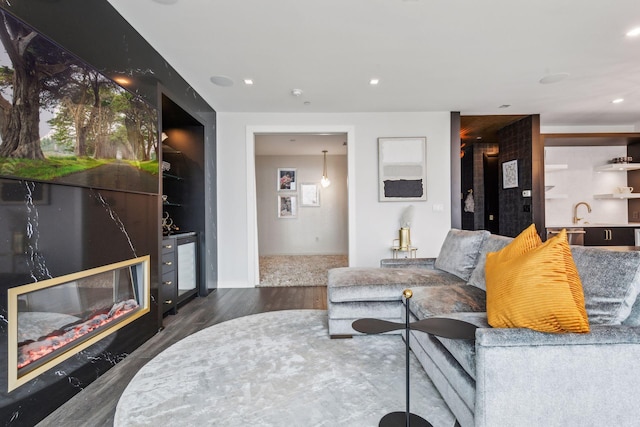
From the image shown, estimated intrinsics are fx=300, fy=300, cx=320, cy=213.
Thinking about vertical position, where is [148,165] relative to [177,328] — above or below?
above

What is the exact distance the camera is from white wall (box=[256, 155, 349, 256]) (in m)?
7.67

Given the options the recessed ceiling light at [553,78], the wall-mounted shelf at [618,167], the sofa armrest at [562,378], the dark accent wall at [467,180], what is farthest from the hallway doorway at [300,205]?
the sofa armrest at [562,378]

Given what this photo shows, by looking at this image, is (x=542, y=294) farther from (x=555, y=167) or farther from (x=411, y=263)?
(x=555, y=167)

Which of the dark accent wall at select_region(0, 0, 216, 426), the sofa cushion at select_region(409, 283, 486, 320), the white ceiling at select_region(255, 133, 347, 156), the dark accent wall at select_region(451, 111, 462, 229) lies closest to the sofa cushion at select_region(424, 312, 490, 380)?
the sofa cushion at select_region(409, 283, 486, 320)

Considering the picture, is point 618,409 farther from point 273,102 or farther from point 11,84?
point 273,102

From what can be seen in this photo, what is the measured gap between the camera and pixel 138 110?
2.50 meters

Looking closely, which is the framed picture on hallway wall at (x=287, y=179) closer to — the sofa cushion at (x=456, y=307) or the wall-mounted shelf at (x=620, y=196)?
the sofa cushion at (x=456, y=307)

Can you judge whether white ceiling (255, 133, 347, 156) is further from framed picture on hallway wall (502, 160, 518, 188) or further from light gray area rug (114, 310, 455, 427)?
light gray area rug (114, 310, 455, 427)

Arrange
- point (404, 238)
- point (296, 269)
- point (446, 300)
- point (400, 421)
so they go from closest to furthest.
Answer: point (400, 421)
point (446, 300)
point (404, 238)
point (296, 269)

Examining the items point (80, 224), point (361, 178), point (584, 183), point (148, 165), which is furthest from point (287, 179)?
point (584, 183)

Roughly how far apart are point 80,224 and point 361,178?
3442 mm

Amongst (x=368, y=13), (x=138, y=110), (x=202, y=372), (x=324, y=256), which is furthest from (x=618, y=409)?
(x=324, y=256)

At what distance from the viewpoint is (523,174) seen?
5.04 metres

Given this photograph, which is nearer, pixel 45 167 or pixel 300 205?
pixel 45 167
